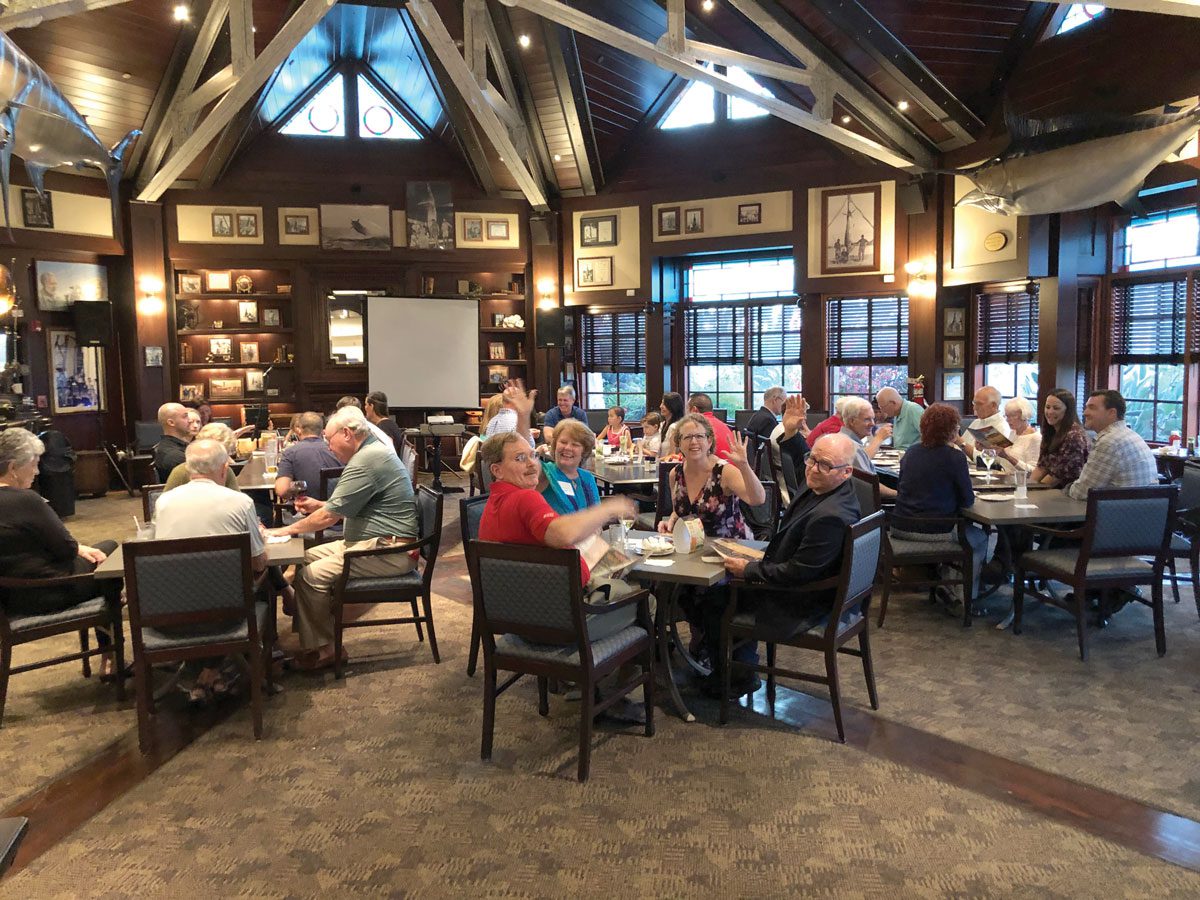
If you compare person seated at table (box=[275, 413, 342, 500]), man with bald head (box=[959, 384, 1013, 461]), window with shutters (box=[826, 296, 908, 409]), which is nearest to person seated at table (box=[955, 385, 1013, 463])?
man with bald head (box=[959, 384, 1013, 461])

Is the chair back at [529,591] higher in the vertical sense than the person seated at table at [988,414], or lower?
lower

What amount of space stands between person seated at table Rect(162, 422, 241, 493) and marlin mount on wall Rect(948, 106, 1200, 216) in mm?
7114

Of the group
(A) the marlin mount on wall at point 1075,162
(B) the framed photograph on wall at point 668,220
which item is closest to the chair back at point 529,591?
(A) the marlin mount on wall at point 1075,162

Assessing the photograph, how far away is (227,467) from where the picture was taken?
4.61m

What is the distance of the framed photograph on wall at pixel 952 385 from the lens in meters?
10.3

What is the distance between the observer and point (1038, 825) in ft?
10.0

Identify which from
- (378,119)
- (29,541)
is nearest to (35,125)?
(29,541)

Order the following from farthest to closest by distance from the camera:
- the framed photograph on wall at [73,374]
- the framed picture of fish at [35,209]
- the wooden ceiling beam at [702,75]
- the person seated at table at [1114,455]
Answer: the framed photograph on wall at [73,374], the framed picture of fish at [35,209], the wooden ceiling beam at [702,75], the person seated at table at [1114,455]

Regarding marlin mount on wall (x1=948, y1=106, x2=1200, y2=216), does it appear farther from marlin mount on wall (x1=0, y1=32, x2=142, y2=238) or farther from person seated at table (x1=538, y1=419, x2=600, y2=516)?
marlin mount on wall (x1=0, y1=32, x2=142, y2=238)

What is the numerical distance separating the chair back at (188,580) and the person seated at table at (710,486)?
202 centimetres

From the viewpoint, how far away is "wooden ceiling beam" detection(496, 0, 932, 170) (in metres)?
8.20

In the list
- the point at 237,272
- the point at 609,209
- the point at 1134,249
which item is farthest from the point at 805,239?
the point at 237,272

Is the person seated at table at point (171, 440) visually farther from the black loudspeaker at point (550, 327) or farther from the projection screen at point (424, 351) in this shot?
the black loudspeaker at point (550, 327)

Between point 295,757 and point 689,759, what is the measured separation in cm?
164
